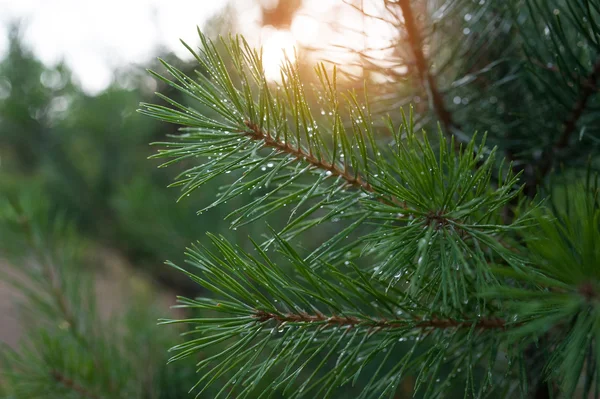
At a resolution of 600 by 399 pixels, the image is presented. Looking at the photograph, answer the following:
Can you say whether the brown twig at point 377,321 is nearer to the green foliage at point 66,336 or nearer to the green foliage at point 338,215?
the green foliage at point 338,215

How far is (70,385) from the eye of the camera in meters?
0.47

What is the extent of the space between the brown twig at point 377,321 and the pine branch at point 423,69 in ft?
0.41

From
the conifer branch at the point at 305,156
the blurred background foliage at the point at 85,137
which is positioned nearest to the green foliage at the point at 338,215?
the conifer branch at the point at 305,156

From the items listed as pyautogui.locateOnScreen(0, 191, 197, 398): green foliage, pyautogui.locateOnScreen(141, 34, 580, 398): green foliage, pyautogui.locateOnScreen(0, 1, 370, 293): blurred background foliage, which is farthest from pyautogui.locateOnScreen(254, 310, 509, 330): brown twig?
pyautogui.locateOnScreen(0, 1, 370, 293): blurred background foliage

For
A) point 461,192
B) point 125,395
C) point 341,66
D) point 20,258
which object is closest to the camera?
point 461,192

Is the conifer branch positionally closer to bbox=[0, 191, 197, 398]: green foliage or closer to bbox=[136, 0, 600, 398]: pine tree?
bbox=[136, 0, 600, 398]: pine tree

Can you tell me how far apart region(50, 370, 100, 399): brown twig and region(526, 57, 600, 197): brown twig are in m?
0.42

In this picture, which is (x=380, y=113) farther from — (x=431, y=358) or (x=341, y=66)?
(x=431, y=358)

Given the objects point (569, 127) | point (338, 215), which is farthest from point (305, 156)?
point (569, 127)

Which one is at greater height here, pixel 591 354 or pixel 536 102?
pixel 536 102

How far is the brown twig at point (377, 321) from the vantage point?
0.23 m

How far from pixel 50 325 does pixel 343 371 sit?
0.46 meters

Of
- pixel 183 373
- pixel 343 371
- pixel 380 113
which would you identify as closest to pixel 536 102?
pixel 380 113

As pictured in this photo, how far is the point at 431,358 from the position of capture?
234mm
